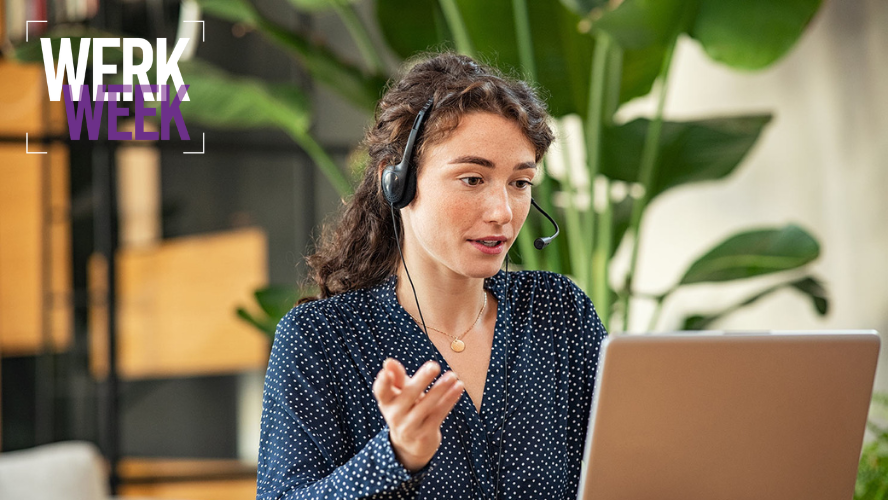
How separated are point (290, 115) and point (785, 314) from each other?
5.80ft

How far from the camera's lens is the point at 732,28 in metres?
2.24

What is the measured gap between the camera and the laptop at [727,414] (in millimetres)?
983

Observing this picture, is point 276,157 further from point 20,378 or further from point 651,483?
point 651,483

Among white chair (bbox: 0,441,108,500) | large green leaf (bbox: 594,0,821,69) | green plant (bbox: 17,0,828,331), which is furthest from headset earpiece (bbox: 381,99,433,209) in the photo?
white chair (bbox: 0,441,108,500)

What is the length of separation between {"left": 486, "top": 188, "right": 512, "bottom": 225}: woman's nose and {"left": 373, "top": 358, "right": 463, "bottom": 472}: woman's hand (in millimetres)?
324

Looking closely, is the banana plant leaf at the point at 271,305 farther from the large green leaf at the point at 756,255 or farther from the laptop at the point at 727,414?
the laptop at the point at 727,414

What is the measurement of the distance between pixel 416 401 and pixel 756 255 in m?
1.69

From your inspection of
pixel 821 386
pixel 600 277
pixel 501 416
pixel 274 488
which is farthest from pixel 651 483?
pixel 600 277

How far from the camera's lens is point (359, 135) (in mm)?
5129

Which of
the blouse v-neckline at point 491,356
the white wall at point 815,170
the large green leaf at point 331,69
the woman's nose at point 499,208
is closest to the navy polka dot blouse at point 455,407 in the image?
the blouse v-neckline at point 491,356

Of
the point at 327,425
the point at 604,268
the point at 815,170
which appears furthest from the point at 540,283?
the point at 815,170

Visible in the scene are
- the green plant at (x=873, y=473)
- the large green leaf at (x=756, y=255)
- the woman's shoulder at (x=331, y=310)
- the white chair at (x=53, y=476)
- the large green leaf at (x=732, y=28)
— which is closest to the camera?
the woman's shoulder at (x=331, y=310)

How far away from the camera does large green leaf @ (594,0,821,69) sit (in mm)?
2100

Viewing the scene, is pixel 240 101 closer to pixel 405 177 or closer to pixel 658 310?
pixel 658 310
